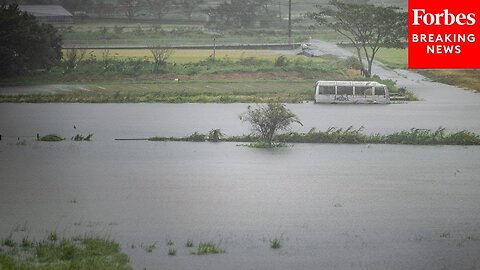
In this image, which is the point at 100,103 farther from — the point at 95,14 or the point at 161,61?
the point at 95,14

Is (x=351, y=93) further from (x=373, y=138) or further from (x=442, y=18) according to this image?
(x=373, y=138)

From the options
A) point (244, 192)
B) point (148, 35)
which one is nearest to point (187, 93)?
point (244, 192)

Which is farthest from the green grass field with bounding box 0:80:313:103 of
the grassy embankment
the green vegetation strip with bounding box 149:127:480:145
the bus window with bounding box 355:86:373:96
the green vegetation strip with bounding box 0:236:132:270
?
the green vegetation strip with bounding box 0:236:132:270

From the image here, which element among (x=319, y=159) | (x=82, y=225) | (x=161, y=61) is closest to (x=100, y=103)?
(x=161, y=61)

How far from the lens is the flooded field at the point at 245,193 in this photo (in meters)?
9.63

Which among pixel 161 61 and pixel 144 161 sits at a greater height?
pixel 161 61

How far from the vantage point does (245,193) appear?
12.8m

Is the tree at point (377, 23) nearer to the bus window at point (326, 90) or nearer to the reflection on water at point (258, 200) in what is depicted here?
the bus window at point (326, 90)

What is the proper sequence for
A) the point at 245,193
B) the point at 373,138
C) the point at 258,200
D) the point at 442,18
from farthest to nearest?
the point at 442,18 < the point at 373,138 < the point at 245,193 < the point at 258,200

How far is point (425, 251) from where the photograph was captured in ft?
31.5

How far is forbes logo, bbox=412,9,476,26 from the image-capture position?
16.1 metres

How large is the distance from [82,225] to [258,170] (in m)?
4.22

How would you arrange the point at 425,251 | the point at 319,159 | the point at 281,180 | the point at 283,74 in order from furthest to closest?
the point at 283,74 → the point at 319,159 → the point at 281,180 → the point at 425,251

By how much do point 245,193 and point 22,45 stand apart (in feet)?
43.1
